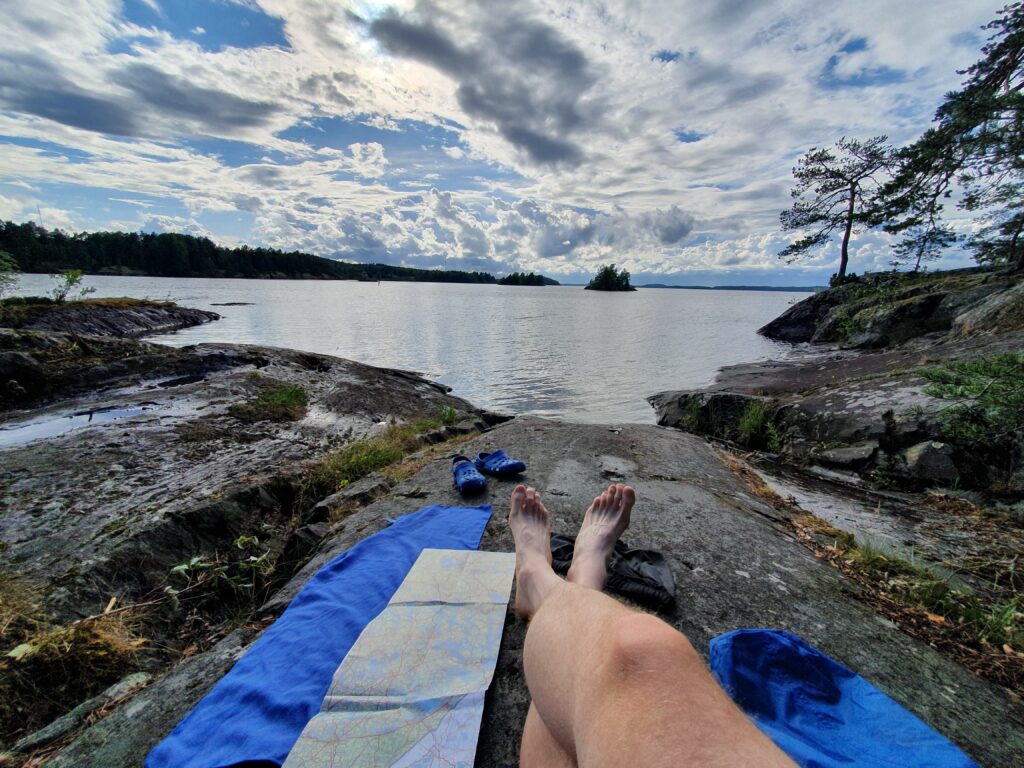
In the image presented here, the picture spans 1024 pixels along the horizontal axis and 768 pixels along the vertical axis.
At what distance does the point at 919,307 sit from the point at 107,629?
18316mm

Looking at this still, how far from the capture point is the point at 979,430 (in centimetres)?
417

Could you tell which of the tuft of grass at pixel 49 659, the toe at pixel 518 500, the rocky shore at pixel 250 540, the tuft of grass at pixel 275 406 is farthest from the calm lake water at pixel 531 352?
the tuft of grass at pixel 49 659

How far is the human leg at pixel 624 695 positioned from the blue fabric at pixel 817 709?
588mm

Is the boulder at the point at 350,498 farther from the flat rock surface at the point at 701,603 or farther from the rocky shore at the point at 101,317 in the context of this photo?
the rocky shore at the point at 101,317

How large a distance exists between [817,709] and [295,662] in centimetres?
218

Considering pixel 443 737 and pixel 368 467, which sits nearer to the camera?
pixel 443 737

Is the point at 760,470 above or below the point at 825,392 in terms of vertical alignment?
below

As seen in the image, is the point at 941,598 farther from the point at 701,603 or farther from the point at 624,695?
the point at 624,695

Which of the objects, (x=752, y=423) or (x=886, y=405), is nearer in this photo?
(x=886, y=405)

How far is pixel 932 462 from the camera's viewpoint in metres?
4.59

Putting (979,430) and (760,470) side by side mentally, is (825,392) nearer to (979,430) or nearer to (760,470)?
(760,470)

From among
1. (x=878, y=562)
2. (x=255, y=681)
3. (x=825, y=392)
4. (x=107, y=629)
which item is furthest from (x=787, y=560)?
(x=825, y=392)

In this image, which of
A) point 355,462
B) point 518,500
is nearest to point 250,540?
point 355,462

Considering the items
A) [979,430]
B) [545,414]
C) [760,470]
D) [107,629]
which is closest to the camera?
[107,629]
